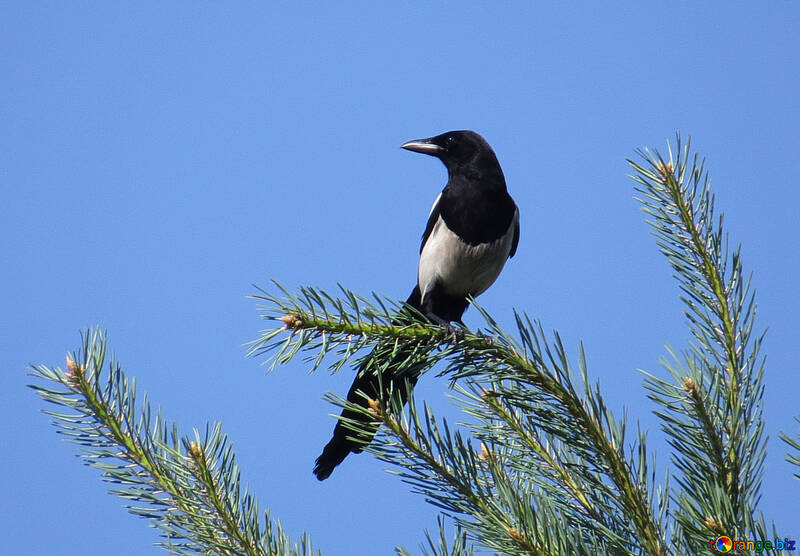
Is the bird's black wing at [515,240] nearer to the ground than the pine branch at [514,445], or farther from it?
farther from it

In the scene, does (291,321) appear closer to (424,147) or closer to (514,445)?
(514,445)

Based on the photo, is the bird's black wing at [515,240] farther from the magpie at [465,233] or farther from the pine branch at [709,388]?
the pine branch at [709,388]

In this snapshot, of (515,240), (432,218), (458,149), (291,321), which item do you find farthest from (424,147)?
(291,321)

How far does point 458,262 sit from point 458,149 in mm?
747

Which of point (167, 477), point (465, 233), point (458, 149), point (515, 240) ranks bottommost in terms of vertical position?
point (167, 477)

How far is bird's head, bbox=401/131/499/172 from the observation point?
4.03 m

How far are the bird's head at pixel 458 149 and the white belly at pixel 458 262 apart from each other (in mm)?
376

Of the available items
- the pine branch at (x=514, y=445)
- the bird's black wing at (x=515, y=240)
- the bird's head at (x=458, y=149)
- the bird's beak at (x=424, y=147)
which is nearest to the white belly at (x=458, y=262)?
the bird's black wing at (x=515, y=240)

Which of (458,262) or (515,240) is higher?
(515,240)

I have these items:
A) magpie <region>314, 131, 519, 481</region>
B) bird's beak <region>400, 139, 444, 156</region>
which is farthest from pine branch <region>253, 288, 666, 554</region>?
bird's beak <region>400, 139, 444, 156</region>

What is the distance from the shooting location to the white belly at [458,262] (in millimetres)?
3764

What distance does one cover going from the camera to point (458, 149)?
4.17 metres

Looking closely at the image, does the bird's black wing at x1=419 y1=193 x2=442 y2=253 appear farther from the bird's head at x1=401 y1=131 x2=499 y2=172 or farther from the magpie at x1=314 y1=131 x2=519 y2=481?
the bird's head at x1=401 y1=131 x2=499 y2=172

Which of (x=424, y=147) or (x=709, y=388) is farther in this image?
(x=424, y=147)
